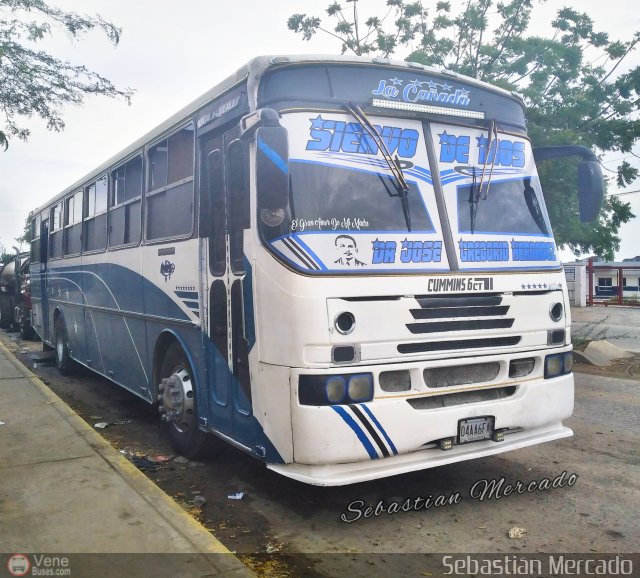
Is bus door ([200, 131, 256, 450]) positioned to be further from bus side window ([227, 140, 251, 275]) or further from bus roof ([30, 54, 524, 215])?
bus roof ([30, 54, 524, 215])

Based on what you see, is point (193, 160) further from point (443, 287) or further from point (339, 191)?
point (443, 287)

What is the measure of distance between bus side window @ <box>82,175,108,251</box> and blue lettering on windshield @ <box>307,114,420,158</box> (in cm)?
457

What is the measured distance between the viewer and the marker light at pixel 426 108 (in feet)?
14.7

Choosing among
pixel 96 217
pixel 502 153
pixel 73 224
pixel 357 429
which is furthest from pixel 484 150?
pixel 73 224

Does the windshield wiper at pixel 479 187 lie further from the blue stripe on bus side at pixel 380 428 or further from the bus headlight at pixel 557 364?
the blue stripe on bus side at pixel 380 428

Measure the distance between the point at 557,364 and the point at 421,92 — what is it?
2313 millimetres

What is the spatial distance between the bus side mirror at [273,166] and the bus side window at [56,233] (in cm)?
759

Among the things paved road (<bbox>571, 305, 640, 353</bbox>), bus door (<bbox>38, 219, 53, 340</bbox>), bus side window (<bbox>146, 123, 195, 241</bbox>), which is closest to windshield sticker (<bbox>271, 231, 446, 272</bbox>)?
bus side window (<bbox>146, 123, 195, 241</bbox>)

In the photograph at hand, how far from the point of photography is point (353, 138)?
4.36 meters

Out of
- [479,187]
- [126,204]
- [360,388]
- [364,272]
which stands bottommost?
[360,388]

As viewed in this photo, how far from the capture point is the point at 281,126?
4.03 metres

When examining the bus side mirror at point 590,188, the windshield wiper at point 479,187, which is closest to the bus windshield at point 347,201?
the windshield wiper at point 479,187

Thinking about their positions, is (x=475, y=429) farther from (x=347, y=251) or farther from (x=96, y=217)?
(x=96, y=217)

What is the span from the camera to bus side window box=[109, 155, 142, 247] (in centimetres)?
683
